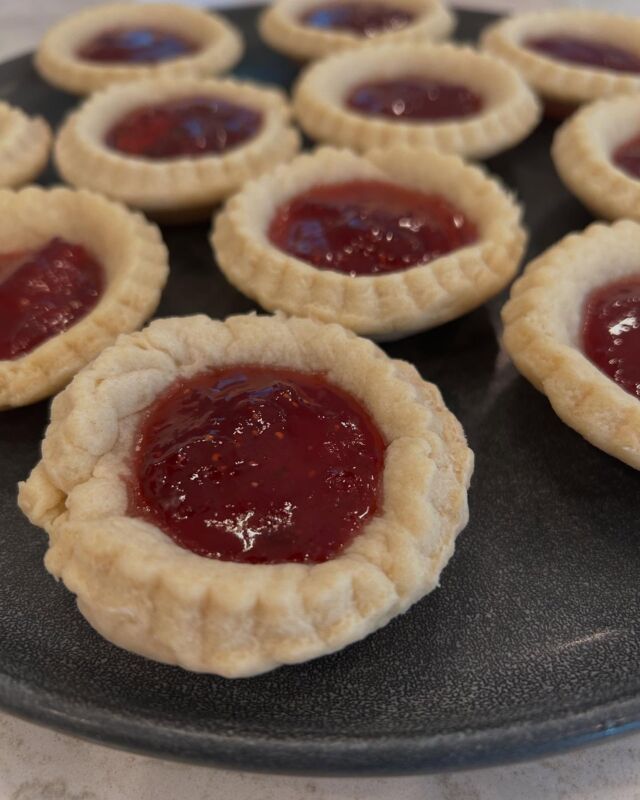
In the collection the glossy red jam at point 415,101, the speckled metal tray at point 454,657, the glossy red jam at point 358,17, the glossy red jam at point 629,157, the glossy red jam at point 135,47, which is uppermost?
the glossy red jam at point 358,17

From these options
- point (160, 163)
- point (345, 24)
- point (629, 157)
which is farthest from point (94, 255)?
point (345, 24)

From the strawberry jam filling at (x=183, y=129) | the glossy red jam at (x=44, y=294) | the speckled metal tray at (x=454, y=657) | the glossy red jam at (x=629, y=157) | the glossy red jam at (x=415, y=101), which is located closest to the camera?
the speckled metal tray at (x=454, y=657)

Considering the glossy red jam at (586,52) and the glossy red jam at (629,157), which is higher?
the glossy red jam at (586,52)

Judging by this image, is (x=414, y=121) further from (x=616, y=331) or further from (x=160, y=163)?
(x=616, y=331)

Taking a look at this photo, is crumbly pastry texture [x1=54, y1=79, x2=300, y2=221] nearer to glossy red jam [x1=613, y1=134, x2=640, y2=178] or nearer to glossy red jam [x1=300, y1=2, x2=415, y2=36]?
glossy red jam [x1=300, y1=2, x2=415, y2=36]

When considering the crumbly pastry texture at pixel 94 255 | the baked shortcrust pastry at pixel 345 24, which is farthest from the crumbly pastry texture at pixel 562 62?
the crumbly pastry texture at pixel 94 255

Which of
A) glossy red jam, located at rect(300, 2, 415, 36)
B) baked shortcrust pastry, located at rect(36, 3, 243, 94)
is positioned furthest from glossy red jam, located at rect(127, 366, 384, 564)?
glossy red jam, located at rect(300, 2, 415, 36)

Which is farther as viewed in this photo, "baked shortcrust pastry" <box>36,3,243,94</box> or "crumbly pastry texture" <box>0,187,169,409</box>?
"baked shortcrust pastry" <box>36,3,243,94</box>

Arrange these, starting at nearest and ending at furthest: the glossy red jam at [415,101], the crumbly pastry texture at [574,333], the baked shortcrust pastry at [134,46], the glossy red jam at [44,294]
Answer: the crumbly pastry texture at [574,333]
the glossy red jam at [44,294]
the glossy red jam at [415,101]
the baked shortcrust pastry at [134,46]

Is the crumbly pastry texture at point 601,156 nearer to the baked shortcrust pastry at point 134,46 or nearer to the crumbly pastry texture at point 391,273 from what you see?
the crumbly pastry texture at point 391,273
